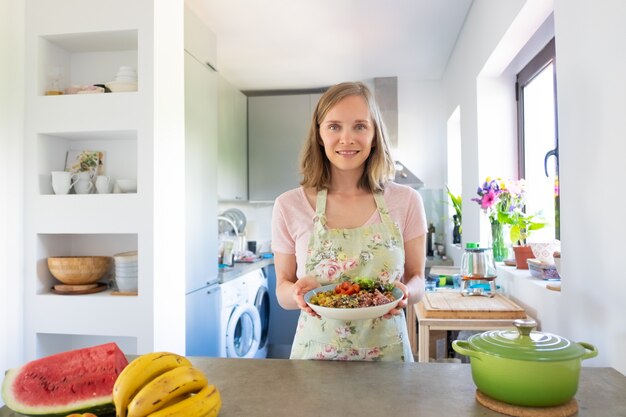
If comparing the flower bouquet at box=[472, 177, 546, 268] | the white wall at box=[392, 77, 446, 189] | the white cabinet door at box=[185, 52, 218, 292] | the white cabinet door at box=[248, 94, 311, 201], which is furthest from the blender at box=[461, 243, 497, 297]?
the white cabinet door at box=[248, 94, 311, 201]

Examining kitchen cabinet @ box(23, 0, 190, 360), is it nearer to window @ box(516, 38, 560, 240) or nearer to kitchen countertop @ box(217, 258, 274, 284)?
kitchen countertop @ box(217, 258, 274, 284)

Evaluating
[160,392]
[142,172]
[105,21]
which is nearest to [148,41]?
[105,21]

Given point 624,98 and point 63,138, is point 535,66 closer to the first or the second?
point 624,98

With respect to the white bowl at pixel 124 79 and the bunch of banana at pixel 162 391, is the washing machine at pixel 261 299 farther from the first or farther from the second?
the bunch of banana at pixel 162 391

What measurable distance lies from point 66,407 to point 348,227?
86 cm

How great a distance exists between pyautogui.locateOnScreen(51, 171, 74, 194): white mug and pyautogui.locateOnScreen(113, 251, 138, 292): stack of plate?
1.25 feet

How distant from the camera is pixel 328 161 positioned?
146 cm

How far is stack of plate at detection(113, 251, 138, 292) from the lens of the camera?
2070mm

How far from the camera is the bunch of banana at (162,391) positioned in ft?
2.20

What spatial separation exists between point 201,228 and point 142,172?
863 mm

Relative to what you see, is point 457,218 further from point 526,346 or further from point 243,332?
point 526,346

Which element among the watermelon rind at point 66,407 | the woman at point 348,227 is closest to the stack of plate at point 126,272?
the woman at point 348,227

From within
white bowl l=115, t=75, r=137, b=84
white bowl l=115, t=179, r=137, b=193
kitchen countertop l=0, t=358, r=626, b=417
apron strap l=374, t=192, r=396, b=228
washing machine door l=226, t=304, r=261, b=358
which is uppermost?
white bowl l=115, t=75, r=137, b=84

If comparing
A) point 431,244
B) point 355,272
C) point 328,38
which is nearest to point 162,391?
point 355,272
